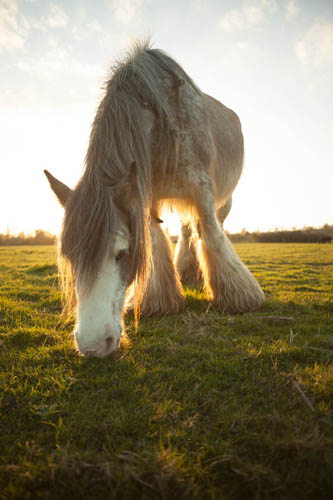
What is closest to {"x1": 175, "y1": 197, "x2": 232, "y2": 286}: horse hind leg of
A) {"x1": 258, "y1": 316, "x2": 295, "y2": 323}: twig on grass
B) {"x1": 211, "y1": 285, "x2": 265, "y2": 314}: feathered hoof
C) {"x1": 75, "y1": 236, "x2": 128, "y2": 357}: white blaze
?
{"x1": 211, "y1": 285, "x2": 265, "y2": 314}: feathered hoof

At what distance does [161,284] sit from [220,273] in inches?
31.1

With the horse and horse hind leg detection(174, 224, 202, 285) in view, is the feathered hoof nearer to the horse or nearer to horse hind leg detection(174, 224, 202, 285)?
the horse

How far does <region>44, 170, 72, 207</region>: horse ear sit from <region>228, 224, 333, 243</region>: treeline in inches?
1082

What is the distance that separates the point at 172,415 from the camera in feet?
4.87

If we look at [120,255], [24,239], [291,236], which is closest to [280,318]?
[120,255]

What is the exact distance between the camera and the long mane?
205cm

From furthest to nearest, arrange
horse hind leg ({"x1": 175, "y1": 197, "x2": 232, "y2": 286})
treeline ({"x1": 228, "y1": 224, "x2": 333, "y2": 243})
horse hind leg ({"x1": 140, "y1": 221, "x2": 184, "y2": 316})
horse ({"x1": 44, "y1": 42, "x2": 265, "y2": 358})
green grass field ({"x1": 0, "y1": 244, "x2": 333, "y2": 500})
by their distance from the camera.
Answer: treeline ({"x1": 228, "y1": 224, "x2": 333, "y2": 243})
horse hind leg ({"x1": 175, "y1": 197, "x2": 232, "y2": 286})
horse hind leg ({"x1": 140, "y1": 221, "x2": 184, "y2": 316})
horse ({"x1": 44, "y1": 42, "x2": 265, "y2": 358})
green grass field ({"x1": 0, "y1": 244, "x2": 333, "y2": 500})

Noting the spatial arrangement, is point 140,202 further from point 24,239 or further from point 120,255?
point 24,239

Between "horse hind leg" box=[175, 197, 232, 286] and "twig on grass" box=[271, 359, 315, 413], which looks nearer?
"twig on grass" box=[271, 359, 315, 413]

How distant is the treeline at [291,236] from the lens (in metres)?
26.8

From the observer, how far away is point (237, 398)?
1.64m

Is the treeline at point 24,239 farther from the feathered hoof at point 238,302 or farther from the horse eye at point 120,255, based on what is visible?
the horse eye at point 120,255

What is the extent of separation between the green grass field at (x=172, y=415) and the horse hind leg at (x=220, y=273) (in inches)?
28.4

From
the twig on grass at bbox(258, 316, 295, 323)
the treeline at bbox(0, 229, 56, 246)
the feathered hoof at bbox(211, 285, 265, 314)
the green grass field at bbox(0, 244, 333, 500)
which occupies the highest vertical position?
the treeline at bbox(0, 229, 56, 246)
